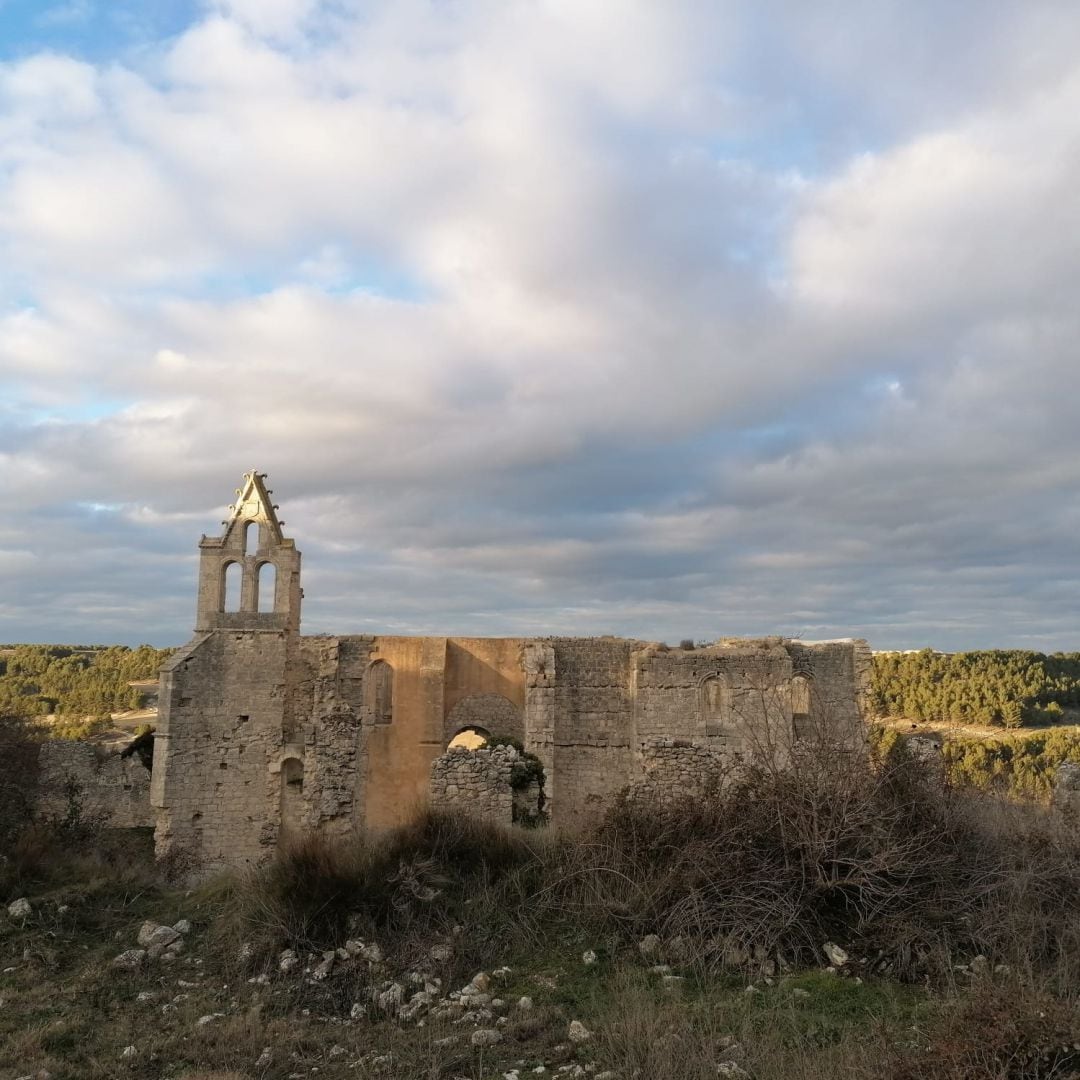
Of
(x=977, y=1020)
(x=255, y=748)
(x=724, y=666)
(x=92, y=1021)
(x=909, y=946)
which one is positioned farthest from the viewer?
(x=724, y=666)

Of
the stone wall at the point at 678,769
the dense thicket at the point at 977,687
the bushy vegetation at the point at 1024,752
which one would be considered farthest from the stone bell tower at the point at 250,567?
the dense thicket at the point at 977,687

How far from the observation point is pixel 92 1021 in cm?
691

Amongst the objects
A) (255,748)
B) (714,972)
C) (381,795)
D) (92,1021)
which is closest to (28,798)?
(255,748)

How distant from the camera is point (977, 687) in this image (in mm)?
46094

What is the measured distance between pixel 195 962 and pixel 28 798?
41.3 feet

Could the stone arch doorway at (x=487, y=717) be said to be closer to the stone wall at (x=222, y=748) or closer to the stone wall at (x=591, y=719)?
the stone wall at (x=591, y=719)

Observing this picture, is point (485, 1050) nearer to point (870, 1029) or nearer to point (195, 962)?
point (870, 1029)

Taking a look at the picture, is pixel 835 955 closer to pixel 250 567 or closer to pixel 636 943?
pixel 636 943

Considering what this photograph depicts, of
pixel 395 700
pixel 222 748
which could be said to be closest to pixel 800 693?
pixel 395 700

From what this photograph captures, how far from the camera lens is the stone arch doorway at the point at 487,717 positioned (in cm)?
2047

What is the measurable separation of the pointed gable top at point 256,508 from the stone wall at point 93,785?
239 inches

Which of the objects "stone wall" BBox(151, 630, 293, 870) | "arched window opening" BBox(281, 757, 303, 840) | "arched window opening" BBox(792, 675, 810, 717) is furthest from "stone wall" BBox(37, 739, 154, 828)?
"arched window opening" BBox(792, 675, 810, 717)

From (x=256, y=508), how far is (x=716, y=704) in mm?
10907

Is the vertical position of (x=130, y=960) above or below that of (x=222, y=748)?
below
